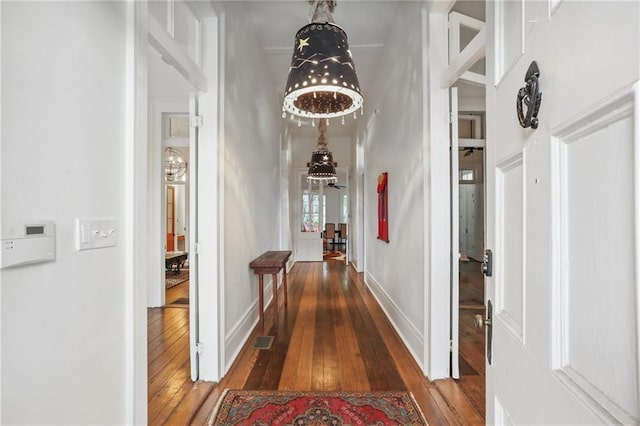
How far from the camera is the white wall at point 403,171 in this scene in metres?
2.73

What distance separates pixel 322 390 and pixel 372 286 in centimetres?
308

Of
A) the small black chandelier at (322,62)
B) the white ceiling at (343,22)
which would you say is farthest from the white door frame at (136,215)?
the white ceiling at (343,22)

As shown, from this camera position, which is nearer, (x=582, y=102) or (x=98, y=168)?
(x=582, y=102)

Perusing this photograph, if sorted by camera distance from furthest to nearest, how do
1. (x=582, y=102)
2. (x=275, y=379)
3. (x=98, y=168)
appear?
(x=275, y=379), (x=98, y=168), (x=582, y=102)

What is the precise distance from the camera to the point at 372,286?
523 cm

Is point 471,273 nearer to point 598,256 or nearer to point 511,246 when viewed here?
point 511,246

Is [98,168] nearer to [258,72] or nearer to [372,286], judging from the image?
[258,72]

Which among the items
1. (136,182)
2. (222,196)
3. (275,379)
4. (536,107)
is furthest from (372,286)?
(536,107)

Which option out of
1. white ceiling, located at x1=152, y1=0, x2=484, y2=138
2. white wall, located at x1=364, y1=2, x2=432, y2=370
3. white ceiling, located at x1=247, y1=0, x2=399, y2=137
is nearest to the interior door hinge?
white ceiling, located at x1=152, y1=0, x2=484, y2=138

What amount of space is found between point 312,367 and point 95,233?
78.9 inches

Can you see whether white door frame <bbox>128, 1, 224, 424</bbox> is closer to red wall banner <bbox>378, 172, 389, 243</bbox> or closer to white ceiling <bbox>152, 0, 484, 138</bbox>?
white ceiling <bbox>152, 0, 484, 138</bbox>

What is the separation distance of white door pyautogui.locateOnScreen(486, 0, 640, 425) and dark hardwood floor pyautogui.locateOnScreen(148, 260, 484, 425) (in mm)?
1570

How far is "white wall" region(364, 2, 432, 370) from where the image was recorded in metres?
2.73

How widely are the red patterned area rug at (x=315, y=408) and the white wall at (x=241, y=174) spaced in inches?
21.7
